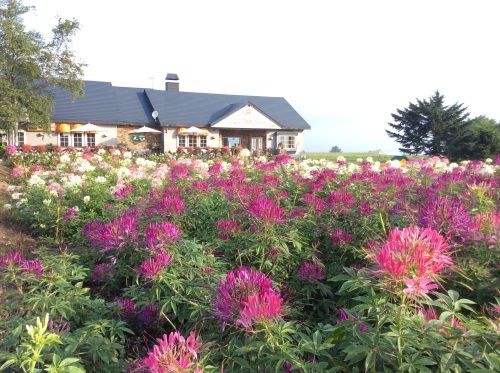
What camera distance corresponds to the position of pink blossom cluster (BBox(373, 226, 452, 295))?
1.31 meters

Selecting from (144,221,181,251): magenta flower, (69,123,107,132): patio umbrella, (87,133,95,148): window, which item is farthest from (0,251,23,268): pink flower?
(87,133,95,148): window

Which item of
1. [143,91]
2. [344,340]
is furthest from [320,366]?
[143,91]

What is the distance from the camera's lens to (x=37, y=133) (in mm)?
26484

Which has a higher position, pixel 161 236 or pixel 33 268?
pixel 161 236

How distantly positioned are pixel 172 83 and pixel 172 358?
112ft

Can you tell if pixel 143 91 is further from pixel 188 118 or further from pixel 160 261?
pixel 160 261

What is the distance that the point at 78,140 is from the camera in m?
27.8

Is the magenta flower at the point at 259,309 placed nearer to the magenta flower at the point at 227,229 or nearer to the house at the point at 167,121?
A: the magenta flower at the point at 227,229

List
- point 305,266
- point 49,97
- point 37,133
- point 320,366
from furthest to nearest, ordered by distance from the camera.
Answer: point 37,133 < point 49,97 < point 305,266 < point 320,366

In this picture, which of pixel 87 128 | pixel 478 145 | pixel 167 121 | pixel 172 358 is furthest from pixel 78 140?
pixel 172 358

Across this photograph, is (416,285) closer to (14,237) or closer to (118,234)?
(118,234)

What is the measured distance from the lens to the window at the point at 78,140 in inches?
1090

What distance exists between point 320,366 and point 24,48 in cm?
2507

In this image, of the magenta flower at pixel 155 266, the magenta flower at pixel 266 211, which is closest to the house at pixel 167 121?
the magenta flower at pixel 266 211
